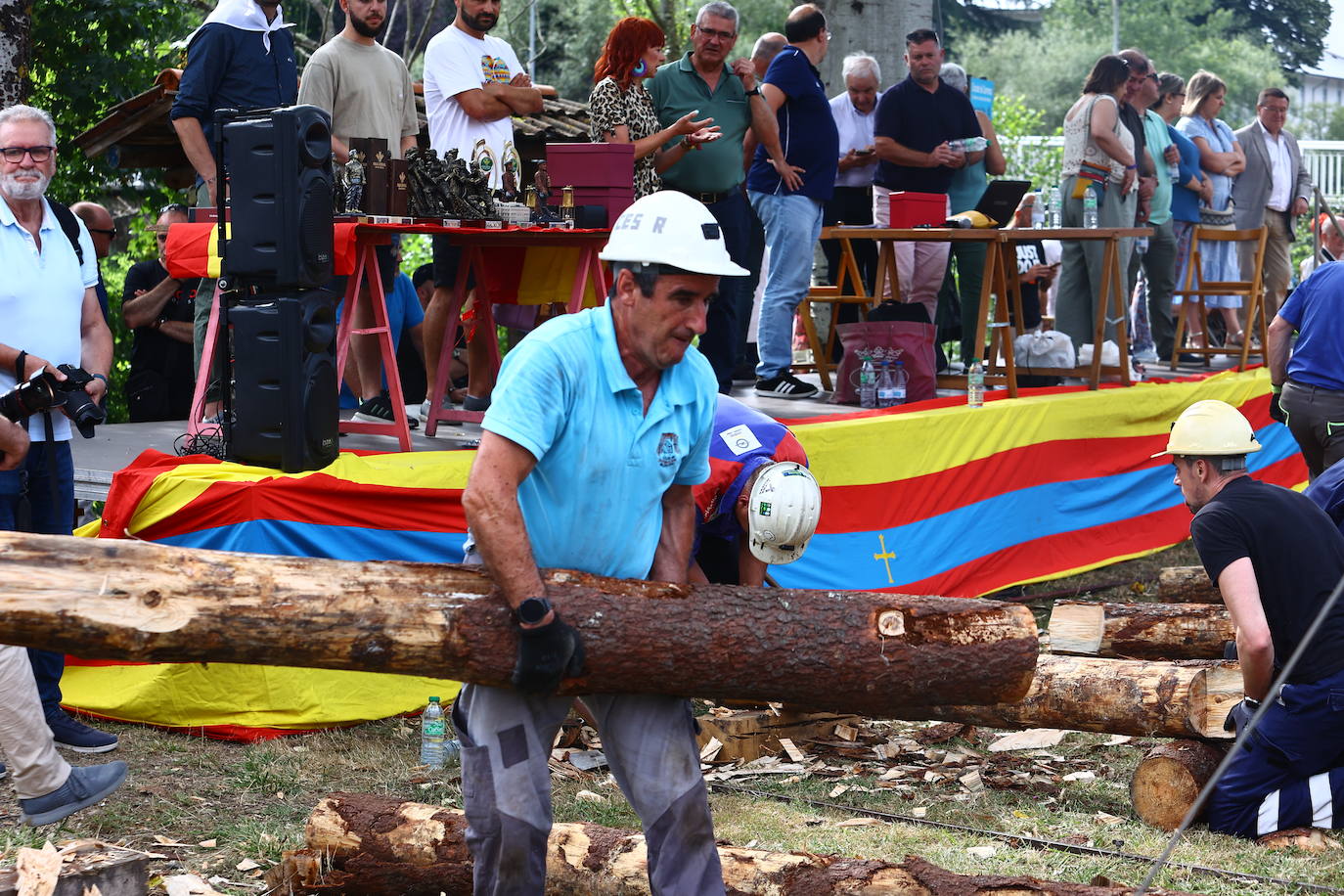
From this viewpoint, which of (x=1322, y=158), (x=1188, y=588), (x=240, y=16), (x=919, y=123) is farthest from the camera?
(x=1322, y=158)

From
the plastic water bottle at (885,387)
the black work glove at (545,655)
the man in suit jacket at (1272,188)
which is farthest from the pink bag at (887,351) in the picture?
the black work glove at (545,655)

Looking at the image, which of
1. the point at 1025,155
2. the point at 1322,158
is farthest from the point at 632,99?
the point at 1322,158

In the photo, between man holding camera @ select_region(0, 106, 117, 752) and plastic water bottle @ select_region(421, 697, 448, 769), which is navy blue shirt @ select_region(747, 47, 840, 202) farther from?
man holding camera @ select_region(0, 106, 117, 752)

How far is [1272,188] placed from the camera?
1241 centimetres

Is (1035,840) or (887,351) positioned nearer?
(1035,840)

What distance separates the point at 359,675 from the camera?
18.8 ft

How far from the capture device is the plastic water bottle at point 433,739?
540cm

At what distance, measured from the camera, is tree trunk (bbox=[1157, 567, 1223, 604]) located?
789 centimetres

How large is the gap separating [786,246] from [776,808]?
3.90 m

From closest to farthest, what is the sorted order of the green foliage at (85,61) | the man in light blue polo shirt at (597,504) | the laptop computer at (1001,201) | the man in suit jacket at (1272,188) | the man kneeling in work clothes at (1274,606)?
the man in light blue polo shirt at (597,504)
the man kneeling in work clothes at (1274,606)
the laptop computer at (1001,201)
the green foliage at (85,61)
the man in suit jacket at (1272,188)

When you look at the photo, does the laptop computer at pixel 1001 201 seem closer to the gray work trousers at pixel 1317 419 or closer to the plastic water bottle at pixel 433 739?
the gray work trousers at pixel 1317 419

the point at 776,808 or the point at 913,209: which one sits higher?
the point at 913,209

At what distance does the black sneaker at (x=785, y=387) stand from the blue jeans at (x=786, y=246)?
0.39m

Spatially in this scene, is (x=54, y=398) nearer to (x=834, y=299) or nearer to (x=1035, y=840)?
(x=1035, y=840)
